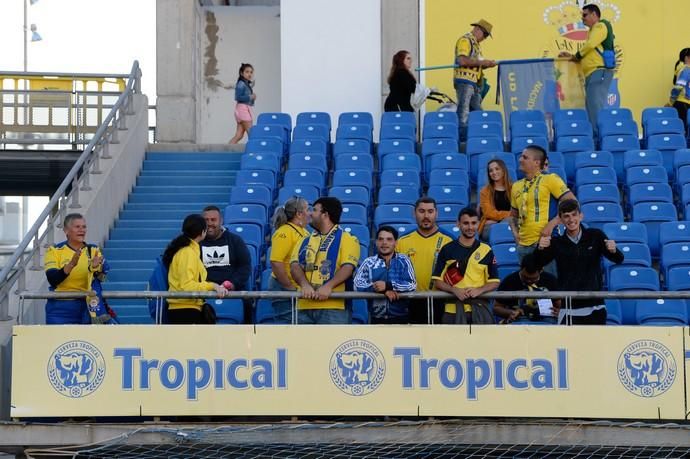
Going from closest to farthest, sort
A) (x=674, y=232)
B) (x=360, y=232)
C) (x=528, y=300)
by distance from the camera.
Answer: (x=528, y=300) < (x=360, y=232) < (x=674, y=232)

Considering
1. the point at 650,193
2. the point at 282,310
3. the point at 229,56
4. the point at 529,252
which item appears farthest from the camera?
the point at 229,56

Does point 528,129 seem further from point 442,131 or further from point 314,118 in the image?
point 314,118

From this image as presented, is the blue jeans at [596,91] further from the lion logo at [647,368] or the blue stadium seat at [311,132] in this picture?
the lion logo at [647,368]

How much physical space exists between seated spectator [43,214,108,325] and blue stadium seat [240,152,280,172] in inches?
155

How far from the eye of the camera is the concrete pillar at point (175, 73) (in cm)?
1781

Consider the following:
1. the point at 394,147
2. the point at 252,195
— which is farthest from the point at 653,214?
the point at 252,195

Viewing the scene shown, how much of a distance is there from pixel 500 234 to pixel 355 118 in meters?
4.23

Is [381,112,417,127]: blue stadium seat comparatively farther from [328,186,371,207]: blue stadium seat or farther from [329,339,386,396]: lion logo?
[329,339,386,396]: lion logo

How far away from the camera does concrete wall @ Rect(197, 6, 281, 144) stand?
67.4ft

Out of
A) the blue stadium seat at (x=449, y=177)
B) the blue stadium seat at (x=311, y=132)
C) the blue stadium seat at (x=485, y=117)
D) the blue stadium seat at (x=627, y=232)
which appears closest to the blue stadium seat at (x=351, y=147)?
the blue stadium seat at (x=311, y=132)

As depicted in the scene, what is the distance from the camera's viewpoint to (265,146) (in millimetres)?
15328

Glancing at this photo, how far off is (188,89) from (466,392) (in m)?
8.76

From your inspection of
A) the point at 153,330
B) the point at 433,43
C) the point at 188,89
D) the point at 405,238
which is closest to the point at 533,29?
the point at 433,43

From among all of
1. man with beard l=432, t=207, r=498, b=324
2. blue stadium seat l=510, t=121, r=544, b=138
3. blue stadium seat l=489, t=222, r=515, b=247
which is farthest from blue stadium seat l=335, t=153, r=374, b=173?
man with beard l=432, t=207, r=498, b=324
